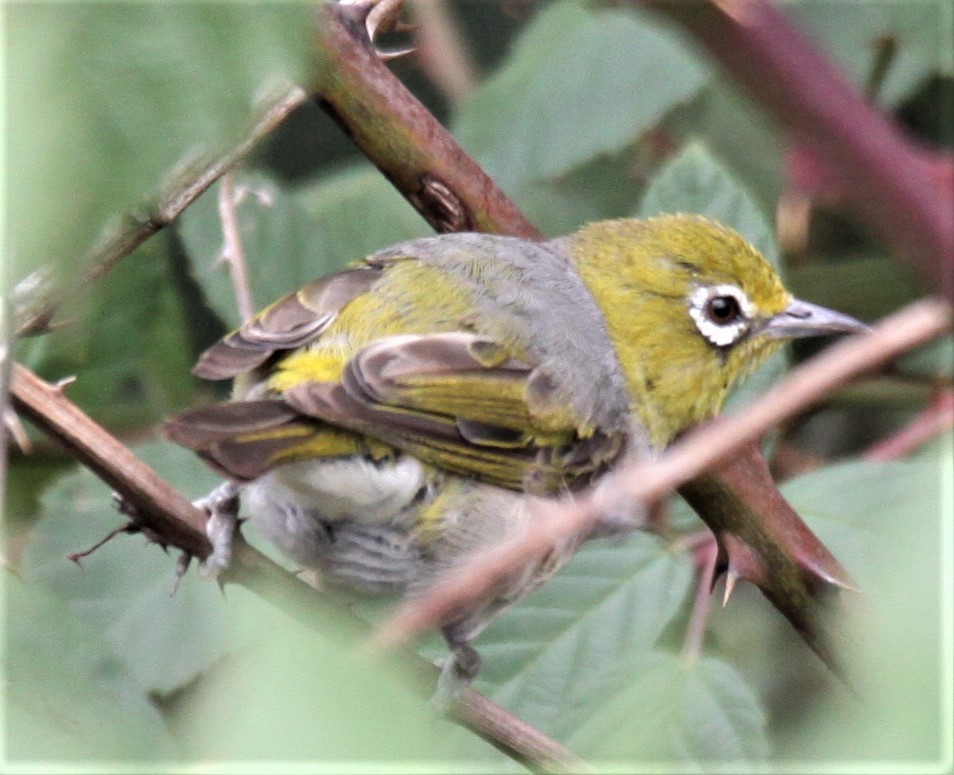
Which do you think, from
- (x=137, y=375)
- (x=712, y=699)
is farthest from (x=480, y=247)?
(x=712, y=699)

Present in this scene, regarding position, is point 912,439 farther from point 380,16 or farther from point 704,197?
point 380,16

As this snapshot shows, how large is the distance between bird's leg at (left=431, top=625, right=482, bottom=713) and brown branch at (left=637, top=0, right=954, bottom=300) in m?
1.81

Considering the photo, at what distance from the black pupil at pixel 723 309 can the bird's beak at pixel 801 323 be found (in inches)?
3.6

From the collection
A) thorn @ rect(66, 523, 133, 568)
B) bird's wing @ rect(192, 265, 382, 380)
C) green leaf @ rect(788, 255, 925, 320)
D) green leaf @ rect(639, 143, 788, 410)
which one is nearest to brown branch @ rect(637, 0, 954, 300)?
thorn @ rect(66, 523, 133, 568)

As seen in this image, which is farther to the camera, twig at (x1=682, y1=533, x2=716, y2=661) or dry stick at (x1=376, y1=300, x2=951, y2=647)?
twig at (x1=682, y1=533, x2=716, y2=661)

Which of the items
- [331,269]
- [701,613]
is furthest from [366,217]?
[701,613]

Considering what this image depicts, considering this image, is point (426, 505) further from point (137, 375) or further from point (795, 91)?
point (795, 91)

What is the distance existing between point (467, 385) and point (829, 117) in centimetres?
221

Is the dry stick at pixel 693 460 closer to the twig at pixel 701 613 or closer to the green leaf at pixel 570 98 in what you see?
the twig at pixel 701 613

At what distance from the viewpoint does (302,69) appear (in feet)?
2.02

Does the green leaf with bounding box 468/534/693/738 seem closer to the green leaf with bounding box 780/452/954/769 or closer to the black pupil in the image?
the black pupil

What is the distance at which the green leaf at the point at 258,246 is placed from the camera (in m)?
2.98

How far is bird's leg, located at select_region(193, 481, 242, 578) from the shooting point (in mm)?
2152

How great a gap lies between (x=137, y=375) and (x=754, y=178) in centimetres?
206
